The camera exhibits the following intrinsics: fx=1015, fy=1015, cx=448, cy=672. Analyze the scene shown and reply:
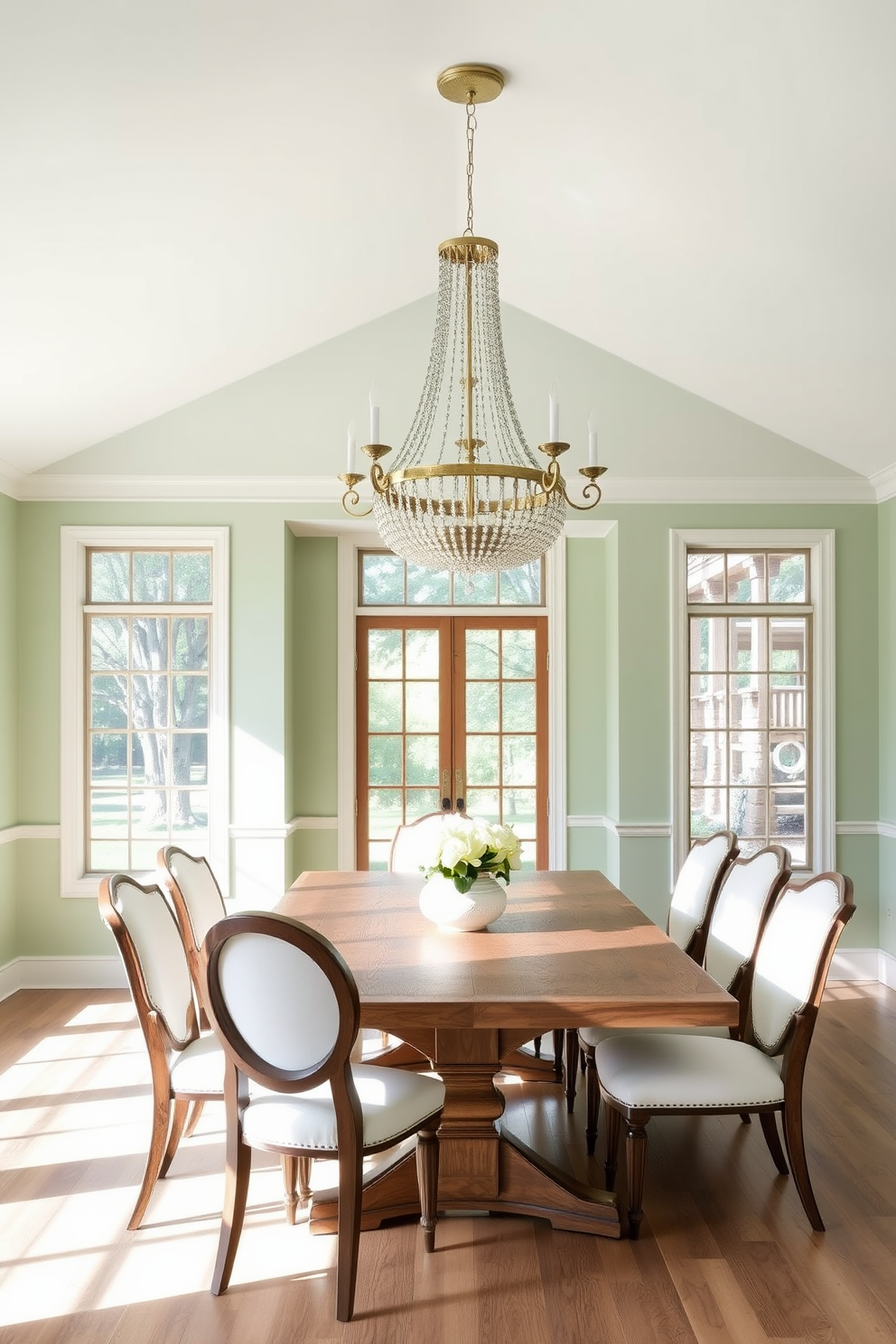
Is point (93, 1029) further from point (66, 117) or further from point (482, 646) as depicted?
point (66, 117)

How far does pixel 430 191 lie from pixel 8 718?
3299mm

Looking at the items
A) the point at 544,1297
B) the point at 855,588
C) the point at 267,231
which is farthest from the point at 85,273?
the point at 855,588

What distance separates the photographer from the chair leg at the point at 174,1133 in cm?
304

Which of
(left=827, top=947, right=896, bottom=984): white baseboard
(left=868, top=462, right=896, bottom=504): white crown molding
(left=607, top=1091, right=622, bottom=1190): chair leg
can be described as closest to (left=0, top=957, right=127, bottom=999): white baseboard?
(left=607, top=1091, right=622, bottom=1190): chair leg

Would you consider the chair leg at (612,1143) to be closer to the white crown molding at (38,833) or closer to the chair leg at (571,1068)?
the chair leg at (571,1068)

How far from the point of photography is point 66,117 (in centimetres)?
290

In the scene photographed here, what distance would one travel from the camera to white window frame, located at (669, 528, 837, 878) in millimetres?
5465

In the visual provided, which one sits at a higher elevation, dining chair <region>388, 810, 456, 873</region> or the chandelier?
the chandelier

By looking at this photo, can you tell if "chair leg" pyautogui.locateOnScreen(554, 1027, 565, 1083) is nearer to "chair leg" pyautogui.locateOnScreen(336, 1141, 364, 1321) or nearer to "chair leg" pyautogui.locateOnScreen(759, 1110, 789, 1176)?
"chair leg" pyautogui.locateOnScreen(759, 1110, 789, 1176)

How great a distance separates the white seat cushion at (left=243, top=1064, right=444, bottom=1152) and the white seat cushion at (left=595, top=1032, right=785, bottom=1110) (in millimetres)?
534

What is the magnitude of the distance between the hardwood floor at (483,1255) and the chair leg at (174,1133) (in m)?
0.06

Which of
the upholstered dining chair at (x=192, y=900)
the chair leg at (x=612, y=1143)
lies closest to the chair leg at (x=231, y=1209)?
the upholstered dining chair at (x=192, y=900)

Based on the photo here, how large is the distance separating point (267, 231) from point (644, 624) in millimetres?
2748

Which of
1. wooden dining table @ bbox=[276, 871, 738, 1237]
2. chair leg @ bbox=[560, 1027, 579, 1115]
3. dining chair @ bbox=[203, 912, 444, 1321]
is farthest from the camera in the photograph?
chair leg @ bbox=[560, 1027, 579, 1115]
